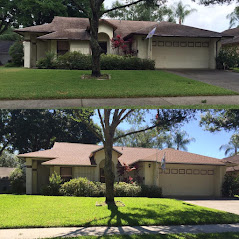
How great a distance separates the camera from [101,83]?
1717 centimetres

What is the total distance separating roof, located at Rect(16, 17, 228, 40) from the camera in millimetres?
27469

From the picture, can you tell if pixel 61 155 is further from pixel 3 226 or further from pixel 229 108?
pixel 229 108

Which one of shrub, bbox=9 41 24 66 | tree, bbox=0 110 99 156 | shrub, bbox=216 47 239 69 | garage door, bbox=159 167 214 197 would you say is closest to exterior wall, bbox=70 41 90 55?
tree, bbox=0 110 99 156

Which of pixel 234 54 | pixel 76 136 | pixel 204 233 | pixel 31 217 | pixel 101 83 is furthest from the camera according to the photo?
pixel 76 136

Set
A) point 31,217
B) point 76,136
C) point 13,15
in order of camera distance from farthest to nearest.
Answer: point 13,15 < point 76,136 < point 31,217

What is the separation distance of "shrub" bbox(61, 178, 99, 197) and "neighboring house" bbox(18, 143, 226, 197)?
2338 millimetres

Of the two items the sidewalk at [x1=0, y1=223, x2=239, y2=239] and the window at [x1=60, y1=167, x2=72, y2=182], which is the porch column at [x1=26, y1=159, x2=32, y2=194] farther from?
the sidewalk at [x1=0, y1=223, x2=239, y2=239]

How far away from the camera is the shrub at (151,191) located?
20.9m

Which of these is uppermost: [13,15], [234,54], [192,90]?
[13,15]

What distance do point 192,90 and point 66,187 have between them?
9.42m

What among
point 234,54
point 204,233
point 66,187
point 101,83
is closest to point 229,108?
point 204,233

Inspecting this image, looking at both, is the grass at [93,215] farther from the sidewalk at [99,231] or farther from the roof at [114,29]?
the roof at [114,29]

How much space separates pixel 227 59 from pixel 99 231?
20507mm

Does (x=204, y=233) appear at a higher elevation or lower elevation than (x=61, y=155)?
lower
